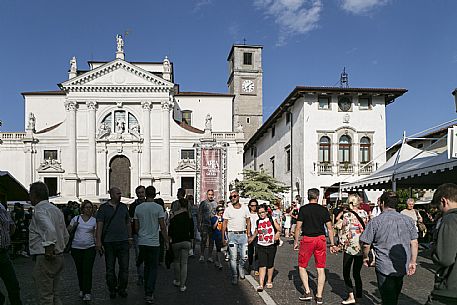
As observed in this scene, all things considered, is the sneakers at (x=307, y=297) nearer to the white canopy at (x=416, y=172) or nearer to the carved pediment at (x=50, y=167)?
the white canopy at (x=416, y=172)

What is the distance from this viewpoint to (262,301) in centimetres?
827

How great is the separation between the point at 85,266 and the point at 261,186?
3183 cm

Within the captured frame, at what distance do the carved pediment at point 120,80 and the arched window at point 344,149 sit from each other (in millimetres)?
16857

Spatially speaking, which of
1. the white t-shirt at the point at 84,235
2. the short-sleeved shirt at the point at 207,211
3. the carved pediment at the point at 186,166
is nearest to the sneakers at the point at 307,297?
the white t-shirt at the point at 84,235

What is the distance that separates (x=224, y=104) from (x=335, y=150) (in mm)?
20775

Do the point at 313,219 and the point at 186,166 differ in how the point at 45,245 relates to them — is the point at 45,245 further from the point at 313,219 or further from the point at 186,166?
the point at 186,166

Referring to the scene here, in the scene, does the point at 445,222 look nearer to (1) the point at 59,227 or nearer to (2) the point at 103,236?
(1) the point at 59,227

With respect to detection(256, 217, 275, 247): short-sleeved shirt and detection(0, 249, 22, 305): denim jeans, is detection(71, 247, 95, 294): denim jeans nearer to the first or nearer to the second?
detection(0, 249, 22, 305): denim jeans

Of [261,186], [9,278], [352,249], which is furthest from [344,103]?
[9,278]

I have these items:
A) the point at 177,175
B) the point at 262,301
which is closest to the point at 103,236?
the point at 262,301

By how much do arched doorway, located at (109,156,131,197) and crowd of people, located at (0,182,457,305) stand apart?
108ft

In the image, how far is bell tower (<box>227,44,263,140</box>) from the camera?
6938 cm

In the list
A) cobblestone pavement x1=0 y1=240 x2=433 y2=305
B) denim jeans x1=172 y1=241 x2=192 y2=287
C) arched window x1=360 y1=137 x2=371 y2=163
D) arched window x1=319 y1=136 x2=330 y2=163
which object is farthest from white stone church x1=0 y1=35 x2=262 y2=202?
denim jeans x1=172 y1=241 x2=192 y2=287

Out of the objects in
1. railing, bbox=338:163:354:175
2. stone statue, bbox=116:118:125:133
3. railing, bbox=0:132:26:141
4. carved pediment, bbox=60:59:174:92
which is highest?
carved pediment, bbox=60:59:174:92
